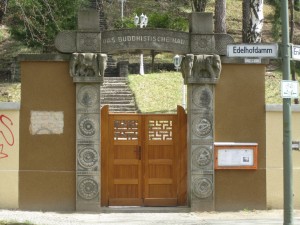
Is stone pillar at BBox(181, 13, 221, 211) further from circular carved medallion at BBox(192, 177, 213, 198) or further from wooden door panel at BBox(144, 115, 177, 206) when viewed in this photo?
wooden door panel at BBox(144, 115, 177, 206)

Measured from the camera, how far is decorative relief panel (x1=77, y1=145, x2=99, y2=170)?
1234cm

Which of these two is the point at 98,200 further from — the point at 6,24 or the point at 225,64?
the point at 6,24

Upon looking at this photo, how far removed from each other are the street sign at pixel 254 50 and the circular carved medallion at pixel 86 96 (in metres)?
3.14

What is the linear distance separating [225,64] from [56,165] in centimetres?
404

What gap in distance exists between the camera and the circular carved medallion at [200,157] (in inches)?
491

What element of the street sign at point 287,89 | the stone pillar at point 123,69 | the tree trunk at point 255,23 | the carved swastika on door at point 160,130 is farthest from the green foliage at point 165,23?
the street sign at point 287,89

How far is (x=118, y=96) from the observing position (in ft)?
80.7

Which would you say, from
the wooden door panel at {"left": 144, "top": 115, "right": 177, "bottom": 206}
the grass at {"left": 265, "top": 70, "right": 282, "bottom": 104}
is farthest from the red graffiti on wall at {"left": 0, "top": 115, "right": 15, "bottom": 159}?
the grass at {"left": 265, "top": 70, "right": 282, "bottom": 104}

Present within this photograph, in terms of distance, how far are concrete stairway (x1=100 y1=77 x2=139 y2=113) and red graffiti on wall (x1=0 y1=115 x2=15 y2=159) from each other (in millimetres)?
10201

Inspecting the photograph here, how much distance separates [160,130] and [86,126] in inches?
61.5

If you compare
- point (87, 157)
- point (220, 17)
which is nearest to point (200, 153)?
point (87, 157)

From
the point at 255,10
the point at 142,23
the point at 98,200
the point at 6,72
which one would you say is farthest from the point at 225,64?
the point at 6,72

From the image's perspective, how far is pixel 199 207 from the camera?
1245cm

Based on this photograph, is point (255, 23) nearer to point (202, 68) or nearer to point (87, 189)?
point (202, 68)
